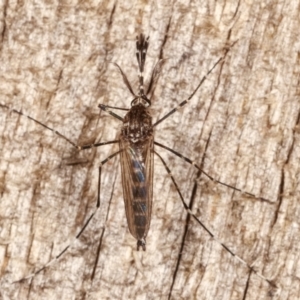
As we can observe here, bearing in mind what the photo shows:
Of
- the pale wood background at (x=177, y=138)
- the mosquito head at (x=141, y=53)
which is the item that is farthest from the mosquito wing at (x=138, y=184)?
the mosquito head at (x=141, y=53)

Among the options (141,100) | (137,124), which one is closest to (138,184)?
(137,124)

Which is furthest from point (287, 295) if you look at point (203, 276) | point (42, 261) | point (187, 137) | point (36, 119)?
point (36, 119)

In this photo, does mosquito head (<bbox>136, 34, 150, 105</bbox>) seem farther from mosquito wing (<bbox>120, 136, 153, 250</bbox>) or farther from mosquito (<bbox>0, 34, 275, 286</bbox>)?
mosquito wing (<bbox>120, 136, 153, 250</bbox>)

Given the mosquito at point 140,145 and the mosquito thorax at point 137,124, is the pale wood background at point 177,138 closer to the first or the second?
the mosquito at point 140,145

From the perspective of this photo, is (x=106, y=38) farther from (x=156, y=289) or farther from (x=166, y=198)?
(x=156, y=289)

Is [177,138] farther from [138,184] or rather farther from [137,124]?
[138,184]

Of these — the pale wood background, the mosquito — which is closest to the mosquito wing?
the mosquito
